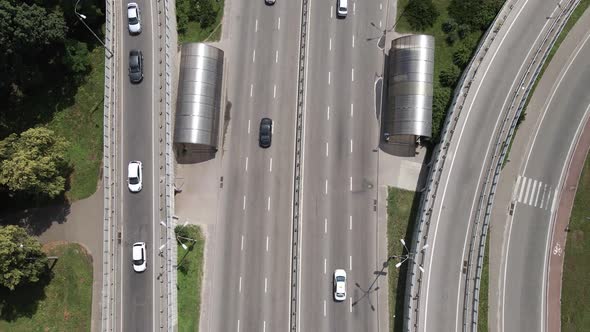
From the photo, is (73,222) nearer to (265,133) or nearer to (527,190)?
(265,133)

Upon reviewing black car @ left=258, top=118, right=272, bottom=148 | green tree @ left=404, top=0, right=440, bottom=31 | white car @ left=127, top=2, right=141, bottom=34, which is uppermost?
green tree @ left=404, top=0, right=440, bottom=31

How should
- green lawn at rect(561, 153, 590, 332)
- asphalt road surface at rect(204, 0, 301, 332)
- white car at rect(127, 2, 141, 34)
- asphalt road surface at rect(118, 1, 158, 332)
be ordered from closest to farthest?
asphalt road surface at rect(118, 1, 158, 332) → white car at rect(127, 2, 141, 34) → green lawn at rect(561, 153, 590, 332) → asphalt road surface at rect(204, 0, 301, 332)

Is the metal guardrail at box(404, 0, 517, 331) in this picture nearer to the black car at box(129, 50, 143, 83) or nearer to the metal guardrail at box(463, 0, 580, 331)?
the metal guardrail at box(463, 0, 580, 331)

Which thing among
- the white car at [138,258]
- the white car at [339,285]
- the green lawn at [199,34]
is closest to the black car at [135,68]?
the green lawn at [199,34]

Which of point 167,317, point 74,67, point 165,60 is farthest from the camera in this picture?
point 74,67

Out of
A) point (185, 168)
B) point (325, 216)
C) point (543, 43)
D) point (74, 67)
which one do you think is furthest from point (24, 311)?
point (543, 43)

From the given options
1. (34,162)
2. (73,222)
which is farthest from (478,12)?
(73,222)

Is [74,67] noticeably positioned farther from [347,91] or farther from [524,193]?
[524,193]

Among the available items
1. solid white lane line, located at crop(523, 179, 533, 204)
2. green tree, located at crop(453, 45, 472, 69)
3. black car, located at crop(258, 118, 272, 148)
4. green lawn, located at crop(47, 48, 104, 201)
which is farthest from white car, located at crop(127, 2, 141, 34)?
solid white lane line, located at crop(523, 179, 533, 204)
